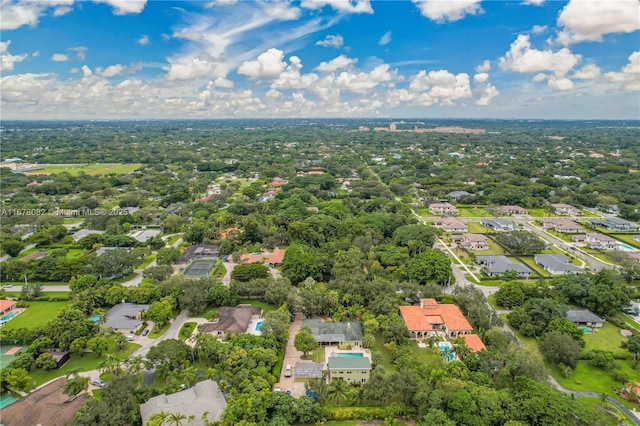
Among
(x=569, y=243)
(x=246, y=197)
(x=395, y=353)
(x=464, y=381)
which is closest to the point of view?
(x=464, y=381)

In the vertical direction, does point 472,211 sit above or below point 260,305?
above

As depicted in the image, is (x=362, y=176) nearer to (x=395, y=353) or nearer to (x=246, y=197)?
(x=246, y=197)

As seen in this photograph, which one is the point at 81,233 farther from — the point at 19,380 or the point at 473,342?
the point at 473,342

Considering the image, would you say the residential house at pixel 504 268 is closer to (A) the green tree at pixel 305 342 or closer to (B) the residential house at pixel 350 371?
(B) the residential house at pixel 350 371

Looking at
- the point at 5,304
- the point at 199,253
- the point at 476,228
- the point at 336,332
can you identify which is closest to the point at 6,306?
the point at 5,304

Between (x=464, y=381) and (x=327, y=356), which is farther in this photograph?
(x=327, y=356)

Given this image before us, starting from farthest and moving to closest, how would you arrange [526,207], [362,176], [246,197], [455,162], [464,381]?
[455,162]
[362,176]
[246,197]
[526,207]
[464,381]

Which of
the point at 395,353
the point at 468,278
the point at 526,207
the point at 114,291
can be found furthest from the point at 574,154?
the point at 114,291
